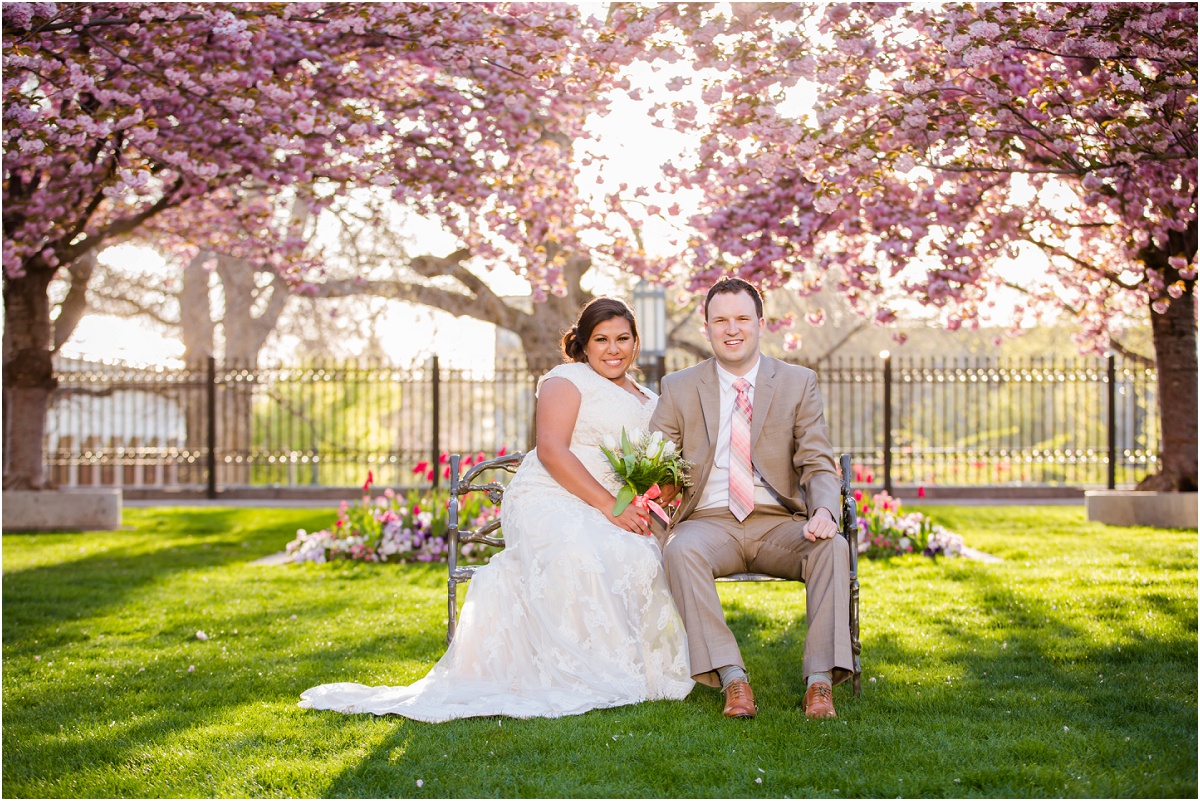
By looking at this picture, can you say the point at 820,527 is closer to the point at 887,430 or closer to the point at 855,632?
the point at 855,632

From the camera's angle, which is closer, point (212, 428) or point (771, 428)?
point (771, 428)

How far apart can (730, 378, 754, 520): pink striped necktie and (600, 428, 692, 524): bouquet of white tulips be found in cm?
21

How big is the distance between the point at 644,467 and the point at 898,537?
4.85 m

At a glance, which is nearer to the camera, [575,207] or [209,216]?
[575,207]

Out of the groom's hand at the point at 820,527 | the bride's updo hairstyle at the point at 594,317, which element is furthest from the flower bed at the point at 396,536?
the groom's hand at the point at 820,527

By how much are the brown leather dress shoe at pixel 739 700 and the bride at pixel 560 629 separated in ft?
0.97

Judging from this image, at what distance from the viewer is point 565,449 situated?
4.62m

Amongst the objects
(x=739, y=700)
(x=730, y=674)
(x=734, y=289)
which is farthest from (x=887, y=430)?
(x=739, y=700)

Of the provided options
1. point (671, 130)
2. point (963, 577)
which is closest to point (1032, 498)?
point (963, 577)

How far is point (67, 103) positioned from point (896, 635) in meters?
5.88

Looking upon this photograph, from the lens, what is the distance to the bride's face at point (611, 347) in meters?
4.81

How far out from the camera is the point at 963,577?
24.2ft

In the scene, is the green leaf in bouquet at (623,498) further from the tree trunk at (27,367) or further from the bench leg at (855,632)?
the tree trunk at (27,367)

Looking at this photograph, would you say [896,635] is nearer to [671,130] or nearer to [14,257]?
[671,130]
